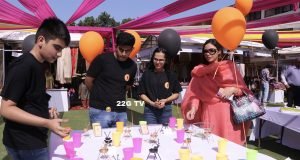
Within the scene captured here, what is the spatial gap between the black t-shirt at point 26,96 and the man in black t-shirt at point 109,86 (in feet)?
3.62

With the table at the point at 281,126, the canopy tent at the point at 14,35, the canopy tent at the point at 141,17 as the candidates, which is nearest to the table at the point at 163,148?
the table at the point at 281,126

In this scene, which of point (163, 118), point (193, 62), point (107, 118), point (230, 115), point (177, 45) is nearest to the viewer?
point (230, 115)

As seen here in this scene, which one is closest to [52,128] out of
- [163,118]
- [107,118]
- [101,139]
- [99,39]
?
[101,139]

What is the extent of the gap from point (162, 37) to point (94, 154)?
3.26 meters

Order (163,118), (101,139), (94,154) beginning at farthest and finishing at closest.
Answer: (163,118) < (101,139) < (94,154)

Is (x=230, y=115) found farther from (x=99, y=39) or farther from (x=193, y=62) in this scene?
(x=193, y=62)

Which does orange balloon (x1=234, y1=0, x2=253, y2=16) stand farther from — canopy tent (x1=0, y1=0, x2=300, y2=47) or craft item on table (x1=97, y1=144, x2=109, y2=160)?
craft item on table (x1=97, y1=144, x2=109, y2=160)

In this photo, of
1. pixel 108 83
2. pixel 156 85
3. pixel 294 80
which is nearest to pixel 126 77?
pixel 108 83

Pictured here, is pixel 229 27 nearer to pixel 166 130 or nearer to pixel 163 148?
pixel 166 130

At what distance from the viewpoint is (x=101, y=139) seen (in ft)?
6.88

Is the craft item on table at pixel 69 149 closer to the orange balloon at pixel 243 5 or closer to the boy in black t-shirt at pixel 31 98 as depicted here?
the boy in black t-shirt at pixel 31 98

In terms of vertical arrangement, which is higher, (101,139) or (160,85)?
(160,85)

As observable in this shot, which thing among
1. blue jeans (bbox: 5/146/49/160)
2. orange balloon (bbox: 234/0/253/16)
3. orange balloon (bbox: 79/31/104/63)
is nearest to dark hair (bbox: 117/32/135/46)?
blue jeans (bbox: 5/146/49/160)

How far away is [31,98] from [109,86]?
1265 mm
